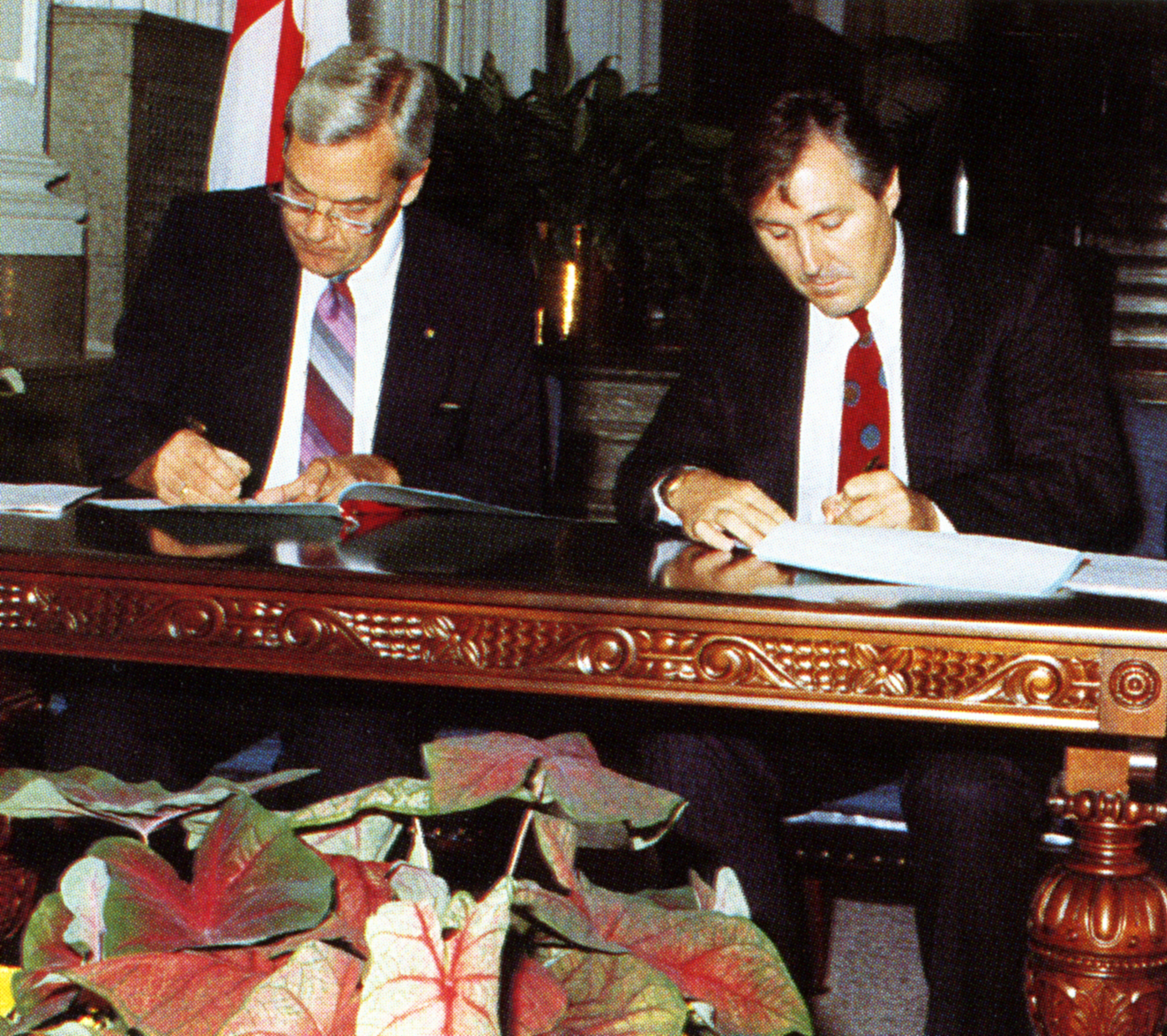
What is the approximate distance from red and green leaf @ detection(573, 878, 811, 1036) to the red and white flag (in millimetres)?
2964

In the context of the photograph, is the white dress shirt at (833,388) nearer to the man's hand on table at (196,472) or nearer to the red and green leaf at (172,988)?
the man's hand on table at (196,472)

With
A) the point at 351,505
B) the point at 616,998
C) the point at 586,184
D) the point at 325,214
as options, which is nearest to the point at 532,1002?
the point at 616,998

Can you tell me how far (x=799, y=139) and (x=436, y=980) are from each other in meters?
1.90

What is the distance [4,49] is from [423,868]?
9.64 feet

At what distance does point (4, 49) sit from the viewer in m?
3.08

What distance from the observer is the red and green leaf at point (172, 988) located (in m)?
0.49

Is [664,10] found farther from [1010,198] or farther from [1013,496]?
[1013,496]

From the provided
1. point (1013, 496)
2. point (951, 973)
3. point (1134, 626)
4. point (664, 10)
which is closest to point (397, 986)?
point (1134, 626)

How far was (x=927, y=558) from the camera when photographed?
1598 millimetres

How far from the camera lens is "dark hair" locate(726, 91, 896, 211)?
7.22 feet

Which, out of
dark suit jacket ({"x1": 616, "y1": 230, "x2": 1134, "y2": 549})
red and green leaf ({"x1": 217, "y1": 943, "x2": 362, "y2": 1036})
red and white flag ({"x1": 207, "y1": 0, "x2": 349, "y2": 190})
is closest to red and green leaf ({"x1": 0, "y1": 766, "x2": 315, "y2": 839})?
red and green leaf ({"x1": 217, "y1": 943, "x2": 362, "y2": 1036})

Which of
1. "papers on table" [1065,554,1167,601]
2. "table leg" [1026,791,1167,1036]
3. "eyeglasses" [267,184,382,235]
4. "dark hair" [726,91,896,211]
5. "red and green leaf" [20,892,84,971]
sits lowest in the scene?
"table leg" [1026,791,1167,1036]

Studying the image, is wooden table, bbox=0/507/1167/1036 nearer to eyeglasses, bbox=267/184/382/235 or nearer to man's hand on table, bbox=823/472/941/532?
man's hand on table, bbox=823/472/941/532

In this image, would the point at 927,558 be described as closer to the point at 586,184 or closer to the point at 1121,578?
the point at 1121,578
